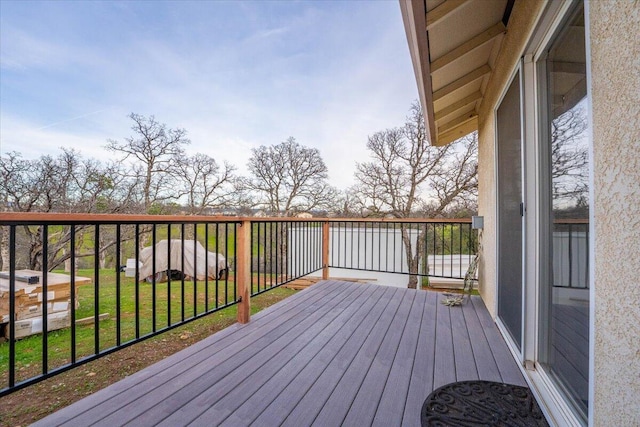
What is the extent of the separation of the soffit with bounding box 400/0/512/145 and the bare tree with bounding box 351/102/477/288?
4777 mm

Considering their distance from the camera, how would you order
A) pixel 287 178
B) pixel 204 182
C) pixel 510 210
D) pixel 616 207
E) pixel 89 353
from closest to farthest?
pixel 616 207, pixel 510 210, pixel 89 353, pixel 204 182, pixel 287 178

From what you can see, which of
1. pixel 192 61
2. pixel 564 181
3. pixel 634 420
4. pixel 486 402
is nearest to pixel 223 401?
pixel 486 402

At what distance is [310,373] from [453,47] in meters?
2.52

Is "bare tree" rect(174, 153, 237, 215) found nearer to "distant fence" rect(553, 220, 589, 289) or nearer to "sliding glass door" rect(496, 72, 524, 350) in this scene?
"sliding glass door" rect(496, 72, 524, 350)

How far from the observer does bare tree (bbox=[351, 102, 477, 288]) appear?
307 inches

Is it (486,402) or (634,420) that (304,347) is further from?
(634,420)

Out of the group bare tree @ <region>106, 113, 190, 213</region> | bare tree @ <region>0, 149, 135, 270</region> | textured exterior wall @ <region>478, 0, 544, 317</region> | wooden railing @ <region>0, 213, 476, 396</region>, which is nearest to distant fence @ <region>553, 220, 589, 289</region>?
textured exterior wall @ <region>478, 0, 544, 317</region>

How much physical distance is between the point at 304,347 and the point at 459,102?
3096 millimetres

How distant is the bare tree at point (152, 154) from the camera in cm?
948

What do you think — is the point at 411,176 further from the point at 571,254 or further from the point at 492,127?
the point at 571,254

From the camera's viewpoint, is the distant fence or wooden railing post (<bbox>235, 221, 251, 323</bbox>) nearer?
the distant fence

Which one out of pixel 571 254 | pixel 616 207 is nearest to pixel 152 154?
pixel 571 254

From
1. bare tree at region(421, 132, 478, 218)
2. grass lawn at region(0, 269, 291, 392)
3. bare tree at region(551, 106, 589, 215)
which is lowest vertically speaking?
grass lawn at region(0, 269, 291, 392)

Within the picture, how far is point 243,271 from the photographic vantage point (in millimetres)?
2516
